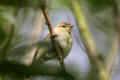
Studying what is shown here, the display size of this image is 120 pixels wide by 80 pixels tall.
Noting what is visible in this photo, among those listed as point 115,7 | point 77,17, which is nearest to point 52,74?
point 115,7

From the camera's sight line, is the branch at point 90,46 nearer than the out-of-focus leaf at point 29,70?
No

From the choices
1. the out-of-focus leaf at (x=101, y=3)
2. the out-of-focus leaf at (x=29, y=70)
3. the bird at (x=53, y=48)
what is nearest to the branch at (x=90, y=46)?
the out-of-focus leaf at (x=101, y=3)

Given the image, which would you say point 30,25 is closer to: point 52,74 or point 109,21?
point 109,21

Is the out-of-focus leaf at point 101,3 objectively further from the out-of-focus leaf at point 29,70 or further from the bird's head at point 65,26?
the bird's head at point 65,26

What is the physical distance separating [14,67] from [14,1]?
0.23m

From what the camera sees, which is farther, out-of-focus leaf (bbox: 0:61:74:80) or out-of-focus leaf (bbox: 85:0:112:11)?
out-of-focus leaf (bbox: 85:0:112:11)

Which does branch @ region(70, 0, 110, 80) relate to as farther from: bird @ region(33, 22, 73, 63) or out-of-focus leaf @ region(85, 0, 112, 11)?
bird @ region(33, 22, 73, 63)

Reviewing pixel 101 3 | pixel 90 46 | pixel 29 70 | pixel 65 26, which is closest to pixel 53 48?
pixel 65 26

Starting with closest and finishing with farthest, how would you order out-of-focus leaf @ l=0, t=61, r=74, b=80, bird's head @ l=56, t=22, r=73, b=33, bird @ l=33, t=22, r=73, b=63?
1. out-of-focus leaf @ l=0, t=61, r=74, b=80
2. bird @ l=33, t=22, r=73, b=63
3. bird's head @ l=56, t=22, r=73, b=33

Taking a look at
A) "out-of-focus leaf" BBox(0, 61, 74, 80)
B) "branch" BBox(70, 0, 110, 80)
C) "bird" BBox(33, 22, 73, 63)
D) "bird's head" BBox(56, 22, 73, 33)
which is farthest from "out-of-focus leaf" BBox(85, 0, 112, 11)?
"bird's head" BBox(56, 22, 73, 33)

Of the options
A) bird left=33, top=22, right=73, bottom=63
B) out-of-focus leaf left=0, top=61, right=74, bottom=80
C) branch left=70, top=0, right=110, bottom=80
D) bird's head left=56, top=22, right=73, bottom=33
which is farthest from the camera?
bird's head left=56, top=22, right=73, bottom=33

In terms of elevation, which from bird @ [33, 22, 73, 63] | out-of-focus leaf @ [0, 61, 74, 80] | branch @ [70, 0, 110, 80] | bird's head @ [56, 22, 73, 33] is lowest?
bird @ [33, 22, 73, 63]

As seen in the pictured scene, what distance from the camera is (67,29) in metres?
4.27

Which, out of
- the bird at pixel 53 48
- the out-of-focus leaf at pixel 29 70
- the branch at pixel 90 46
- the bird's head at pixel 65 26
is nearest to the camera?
the out-of-focus leaf at pixel 29 70
